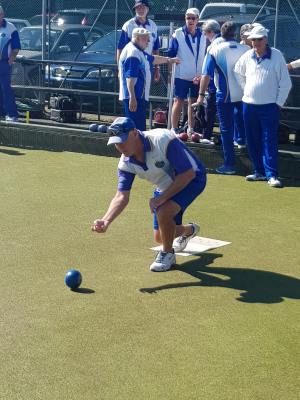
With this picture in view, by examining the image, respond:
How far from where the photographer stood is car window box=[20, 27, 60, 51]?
17.2 metres

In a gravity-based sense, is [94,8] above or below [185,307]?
above

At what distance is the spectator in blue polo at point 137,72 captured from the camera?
10302mm

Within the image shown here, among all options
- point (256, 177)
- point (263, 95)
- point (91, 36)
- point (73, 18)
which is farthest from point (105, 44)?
point (263, 95)

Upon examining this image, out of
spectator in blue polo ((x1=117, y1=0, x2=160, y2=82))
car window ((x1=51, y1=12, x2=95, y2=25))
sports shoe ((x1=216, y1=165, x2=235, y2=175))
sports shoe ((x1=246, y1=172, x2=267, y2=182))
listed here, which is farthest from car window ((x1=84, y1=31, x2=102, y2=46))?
sports shoe ((x1=246, y1=172, x2=267, y2=182))

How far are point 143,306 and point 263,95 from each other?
4824 mm

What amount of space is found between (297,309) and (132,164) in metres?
1.66

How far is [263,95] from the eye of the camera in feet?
32.8

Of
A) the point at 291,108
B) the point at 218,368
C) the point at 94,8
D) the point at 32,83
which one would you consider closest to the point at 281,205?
the point at 291,108

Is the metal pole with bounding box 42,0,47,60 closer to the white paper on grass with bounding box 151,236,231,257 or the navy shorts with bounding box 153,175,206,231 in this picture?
the white paper on grass with bounding box 151,236,231,257

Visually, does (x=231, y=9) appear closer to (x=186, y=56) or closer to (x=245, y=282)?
(x=186, y=56)

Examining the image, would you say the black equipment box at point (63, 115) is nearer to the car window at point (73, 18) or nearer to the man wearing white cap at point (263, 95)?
the car window at point (73, 18)

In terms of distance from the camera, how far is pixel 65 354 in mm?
4914

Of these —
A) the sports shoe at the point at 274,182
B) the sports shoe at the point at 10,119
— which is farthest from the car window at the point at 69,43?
the sports shoe at the point at 274,182

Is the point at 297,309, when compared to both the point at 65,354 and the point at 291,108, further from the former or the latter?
the point at 291,108
